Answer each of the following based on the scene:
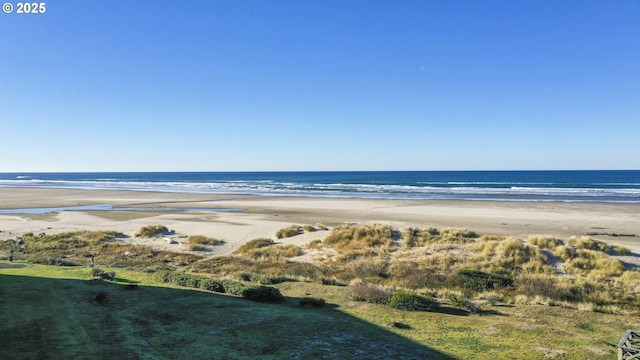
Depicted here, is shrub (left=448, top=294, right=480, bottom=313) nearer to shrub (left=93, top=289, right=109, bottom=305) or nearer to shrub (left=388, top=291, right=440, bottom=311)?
shrub (left=388, top=291, right=440, bottom=311)

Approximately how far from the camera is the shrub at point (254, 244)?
26248mm

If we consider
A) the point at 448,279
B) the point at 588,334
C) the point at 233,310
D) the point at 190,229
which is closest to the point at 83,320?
the point at 233,310

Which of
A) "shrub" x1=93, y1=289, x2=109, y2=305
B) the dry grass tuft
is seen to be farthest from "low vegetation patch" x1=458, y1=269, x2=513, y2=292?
"shrub" x1=93, y1=289, x2=109, y2=305

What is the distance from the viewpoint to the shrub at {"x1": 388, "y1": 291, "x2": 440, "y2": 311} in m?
11.8

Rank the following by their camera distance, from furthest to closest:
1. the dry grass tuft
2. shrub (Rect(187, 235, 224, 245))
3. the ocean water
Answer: the ocean water → shrub (Rect(187, 235, 224, 245)) → the dry grass tuft

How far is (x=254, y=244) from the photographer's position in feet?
90.3

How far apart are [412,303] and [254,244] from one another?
17.3m

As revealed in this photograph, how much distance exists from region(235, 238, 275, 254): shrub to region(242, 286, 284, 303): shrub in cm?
1323

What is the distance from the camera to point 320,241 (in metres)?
28.1

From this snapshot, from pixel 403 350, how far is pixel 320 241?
65.0 feet

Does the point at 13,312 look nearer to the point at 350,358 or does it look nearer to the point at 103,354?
the point at 103,354

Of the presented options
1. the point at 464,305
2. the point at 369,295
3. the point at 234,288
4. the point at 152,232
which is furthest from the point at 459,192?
the point at 234,288

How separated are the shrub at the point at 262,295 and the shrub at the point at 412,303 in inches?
144

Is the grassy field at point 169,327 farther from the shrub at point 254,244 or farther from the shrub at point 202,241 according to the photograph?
the shrub at point 202,241
